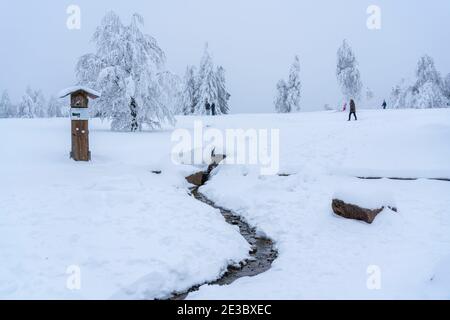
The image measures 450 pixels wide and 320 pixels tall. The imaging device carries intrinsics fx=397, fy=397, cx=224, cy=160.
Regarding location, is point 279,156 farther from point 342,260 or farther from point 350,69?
point 350,69

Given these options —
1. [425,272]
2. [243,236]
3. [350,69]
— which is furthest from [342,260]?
[350,69]

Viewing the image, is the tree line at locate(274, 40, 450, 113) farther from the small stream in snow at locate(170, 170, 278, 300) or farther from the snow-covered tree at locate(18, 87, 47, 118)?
the small stream in snow at locate(170, 170, 278, 300)

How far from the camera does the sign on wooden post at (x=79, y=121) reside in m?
12.8

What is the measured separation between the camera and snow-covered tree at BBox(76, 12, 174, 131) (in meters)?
20.4

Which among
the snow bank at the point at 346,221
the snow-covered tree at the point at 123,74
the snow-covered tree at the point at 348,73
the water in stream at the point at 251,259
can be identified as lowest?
the water in stream at the point at 251,259

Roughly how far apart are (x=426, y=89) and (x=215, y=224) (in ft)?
146

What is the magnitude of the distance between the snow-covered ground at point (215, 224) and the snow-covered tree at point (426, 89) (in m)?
33.5

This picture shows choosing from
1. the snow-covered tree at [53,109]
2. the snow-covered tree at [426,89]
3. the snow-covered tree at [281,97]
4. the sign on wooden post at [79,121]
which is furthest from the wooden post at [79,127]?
the snow-covered tree at [53,109]

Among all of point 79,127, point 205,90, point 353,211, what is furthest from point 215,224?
point 205,90

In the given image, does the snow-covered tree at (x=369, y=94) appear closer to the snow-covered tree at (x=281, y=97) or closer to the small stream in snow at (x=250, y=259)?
the snow-covered tree at (x=281, y=97)

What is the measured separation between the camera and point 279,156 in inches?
615

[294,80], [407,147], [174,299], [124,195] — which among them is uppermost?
[294,80]

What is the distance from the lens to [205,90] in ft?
147
